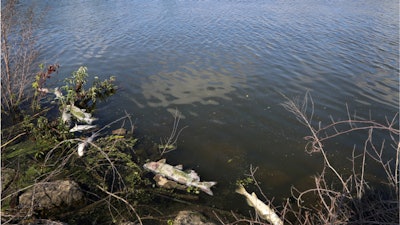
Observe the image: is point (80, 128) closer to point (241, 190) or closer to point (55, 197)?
point (55, 197)

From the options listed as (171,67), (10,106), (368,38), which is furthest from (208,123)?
(368,38)

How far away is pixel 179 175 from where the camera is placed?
6.62 m

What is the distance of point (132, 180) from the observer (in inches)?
261

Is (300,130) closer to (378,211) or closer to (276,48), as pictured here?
(378,211)

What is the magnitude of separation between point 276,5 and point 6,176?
71.7 feet

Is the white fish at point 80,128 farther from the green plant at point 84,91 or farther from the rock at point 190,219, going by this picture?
the rock at point 190,219

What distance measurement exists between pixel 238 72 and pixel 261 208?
708 cm

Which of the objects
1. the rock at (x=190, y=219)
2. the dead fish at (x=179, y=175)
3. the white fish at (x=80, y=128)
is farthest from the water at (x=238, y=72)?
the white fish at (x=80, y=128)

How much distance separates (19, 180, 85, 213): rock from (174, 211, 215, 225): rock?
2020mm

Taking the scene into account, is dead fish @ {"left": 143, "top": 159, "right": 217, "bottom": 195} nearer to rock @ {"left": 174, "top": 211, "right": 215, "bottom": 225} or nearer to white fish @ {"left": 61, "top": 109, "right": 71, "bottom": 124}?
rock @ {"left": 174, "top": 211, "right": 215, "bottom": 225}

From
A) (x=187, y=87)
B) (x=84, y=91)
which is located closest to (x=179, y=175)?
(x=187, y=87)

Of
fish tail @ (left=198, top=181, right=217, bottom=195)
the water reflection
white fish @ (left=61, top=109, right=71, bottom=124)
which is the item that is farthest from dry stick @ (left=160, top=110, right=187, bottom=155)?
white fish @ (left=61, top=109, right=71, bottom=124)

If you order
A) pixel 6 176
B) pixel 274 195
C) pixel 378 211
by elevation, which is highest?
pixel 378 211

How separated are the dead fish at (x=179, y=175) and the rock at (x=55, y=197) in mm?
1642
